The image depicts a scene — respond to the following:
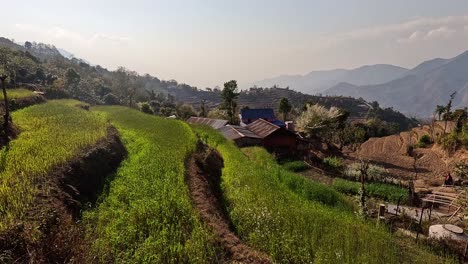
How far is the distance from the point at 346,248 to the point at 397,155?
36.4 meters

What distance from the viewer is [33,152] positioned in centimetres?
1534

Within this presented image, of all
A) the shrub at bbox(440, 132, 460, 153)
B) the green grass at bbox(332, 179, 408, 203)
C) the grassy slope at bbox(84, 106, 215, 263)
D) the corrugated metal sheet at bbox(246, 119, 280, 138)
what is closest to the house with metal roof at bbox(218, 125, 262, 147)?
the corrugated metal sheet at bbox(246, 119, 280, 138)

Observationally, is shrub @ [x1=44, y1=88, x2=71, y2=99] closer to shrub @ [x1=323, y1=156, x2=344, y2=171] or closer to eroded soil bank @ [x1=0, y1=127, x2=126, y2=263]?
eroded soil bank @ [x1=0, y1=127, x2=126, y2=263]

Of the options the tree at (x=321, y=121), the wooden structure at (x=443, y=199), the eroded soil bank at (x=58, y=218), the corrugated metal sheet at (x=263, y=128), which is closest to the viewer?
the eroded soil bank at (x=58, y=218)

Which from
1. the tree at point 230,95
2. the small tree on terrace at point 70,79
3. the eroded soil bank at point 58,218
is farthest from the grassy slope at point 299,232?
the small tree on terrace at point 70,79

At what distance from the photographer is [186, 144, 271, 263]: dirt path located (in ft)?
33.7

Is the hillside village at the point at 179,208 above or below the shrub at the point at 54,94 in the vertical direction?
below

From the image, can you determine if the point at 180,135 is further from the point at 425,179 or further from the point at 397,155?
the point at 397,155

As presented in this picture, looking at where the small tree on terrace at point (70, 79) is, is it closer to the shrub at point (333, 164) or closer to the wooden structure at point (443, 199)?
the shrub at point (333, 164)

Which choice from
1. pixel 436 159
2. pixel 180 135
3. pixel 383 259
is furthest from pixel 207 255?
pixel 436 159

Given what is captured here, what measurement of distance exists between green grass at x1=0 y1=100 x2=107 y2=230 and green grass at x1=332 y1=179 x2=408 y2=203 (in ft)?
60.0

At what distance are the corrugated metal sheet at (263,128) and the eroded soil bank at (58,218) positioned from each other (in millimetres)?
26858

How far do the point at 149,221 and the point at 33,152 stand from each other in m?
7.83

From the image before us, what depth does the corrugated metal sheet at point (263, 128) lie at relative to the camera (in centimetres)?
4175
